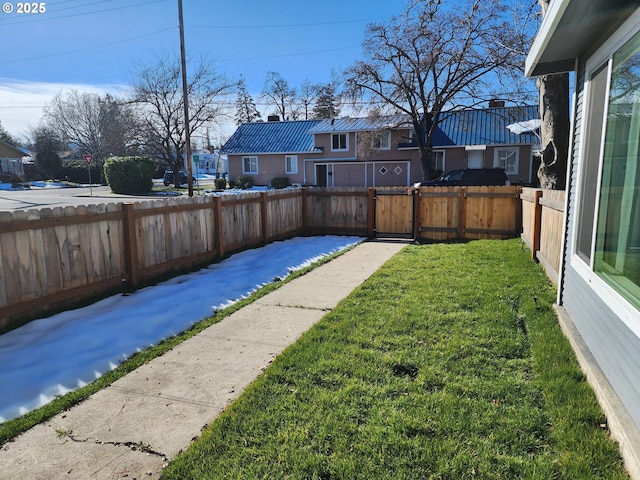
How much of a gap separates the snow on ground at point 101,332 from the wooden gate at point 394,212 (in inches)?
170

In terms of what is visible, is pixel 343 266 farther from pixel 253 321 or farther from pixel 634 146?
pixel 634 146

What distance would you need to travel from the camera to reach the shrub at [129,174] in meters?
32.2

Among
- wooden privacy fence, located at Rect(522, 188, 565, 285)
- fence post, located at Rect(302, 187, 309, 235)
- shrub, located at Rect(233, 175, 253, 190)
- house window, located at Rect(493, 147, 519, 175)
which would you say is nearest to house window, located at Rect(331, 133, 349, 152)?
shrub, located at Rect(233, 175, 253, 190)

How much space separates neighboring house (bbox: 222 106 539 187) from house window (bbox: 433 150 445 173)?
0.07 m

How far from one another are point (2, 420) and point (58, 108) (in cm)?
5931

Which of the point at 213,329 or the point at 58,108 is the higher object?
the point at 58,108

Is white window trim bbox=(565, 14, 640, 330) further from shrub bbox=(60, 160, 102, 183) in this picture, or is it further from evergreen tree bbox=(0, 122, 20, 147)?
evergreen tree bbox=(0, 122, 20, 147)

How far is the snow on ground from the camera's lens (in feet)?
12.2

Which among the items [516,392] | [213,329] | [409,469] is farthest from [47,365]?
[516,392]

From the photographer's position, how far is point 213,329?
497 centimetres

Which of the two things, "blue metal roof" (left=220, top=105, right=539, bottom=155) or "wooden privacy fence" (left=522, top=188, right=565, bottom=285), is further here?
"blue metal roof" (left=220, top=105, right=539, bottom=155)

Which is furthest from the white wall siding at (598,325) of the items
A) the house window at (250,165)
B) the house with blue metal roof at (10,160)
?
the house with blue metal roof at (10,160)

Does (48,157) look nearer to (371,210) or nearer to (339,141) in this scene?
(339,141)

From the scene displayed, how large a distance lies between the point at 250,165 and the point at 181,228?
28625 millimetres
